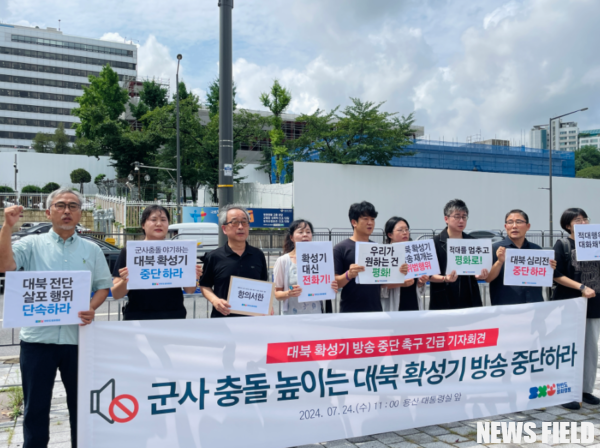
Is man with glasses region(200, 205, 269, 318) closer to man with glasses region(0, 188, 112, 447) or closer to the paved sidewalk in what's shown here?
man with glasses region(0, 188, 112, 447)

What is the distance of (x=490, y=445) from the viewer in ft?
12.9

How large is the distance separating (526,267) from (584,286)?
0.74m

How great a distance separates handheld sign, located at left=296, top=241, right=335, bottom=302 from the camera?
Answer: 168 inches

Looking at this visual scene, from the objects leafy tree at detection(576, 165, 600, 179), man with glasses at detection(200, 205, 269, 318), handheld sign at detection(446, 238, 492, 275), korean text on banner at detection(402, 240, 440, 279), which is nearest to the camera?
man with glasses at detection(200, 205, 269, 318)

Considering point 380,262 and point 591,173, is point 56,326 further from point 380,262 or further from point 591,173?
point 591,173

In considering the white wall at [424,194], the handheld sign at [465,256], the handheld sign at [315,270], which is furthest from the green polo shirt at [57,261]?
the white wall at [424,194]

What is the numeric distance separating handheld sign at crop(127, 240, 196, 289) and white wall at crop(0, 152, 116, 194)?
170ft

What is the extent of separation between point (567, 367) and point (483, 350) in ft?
3.64

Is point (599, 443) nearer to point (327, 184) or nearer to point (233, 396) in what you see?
point (233, 396)

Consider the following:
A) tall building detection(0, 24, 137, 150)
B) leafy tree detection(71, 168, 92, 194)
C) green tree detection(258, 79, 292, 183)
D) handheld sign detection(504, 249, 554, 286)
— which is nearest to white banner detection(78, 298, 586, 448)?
handheld sign detection(504, 249, 554, 286)

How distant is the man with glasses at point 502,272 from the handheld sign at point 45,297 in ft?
12.2

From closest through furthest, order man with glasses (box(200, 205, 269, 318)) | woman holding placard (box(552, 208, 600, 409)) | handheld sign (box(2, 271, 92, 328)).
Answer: handheld sign (box(2, 271, 92, 328)), man with glasses (box(200, 205, 269, 318)), woman holding placard (box(552, 208, 600, 409))

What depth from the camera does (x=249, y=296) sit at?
4023 millimetres

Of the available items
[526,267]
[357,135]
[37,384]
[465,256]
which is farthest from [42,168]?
[526,267]
